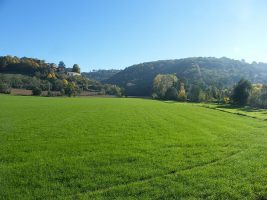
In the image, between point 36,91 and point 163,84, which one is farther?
point 163,84

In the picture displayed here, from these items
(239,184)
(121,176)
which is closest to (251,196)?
(239,184)

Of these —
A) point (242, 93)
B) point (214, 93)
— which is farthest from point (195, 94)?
point (242, 93)

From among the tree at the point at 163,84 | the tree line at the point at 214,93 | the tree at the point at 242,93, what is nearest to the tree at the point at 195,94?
the tree line at the point at 214,93

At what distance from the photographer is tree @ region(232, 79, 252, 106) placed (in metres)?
127

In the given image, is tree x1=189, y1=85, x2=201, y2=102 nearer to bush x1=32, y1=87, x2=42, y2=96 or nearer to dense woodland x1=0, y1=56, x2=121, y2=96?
dense woodland x1=0, y1=56, x2=121, y2=96

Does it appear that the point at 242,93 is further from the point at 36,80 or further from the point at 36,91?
the point at 36,80

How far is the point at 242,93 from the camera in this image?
12769cm

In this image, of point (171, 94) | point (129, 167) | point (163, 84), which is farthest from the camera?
point (163, 84)

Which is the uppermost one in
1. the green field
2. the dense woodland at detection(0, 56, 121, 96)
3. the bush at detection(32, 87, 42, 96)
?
the dense woodland at detection(0, 56, 121, 96)

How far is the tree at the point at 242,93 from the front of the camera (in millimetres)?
126625

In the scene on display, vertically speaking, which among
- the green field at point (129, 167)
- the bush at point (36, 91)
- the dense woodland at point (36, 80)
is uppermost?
the dense woodland at point (36, 80)

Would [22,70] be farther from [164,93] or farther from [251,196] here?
[251,196]

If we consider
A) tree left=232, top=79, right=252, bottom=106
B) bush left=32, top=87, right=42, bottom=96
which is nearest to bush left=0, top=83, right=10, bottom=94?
bush left=32, top=87, right=42, bottom=96

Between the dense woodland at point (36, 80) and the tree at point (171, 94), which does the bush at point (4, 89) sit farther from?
the tree at point (171, 94)
